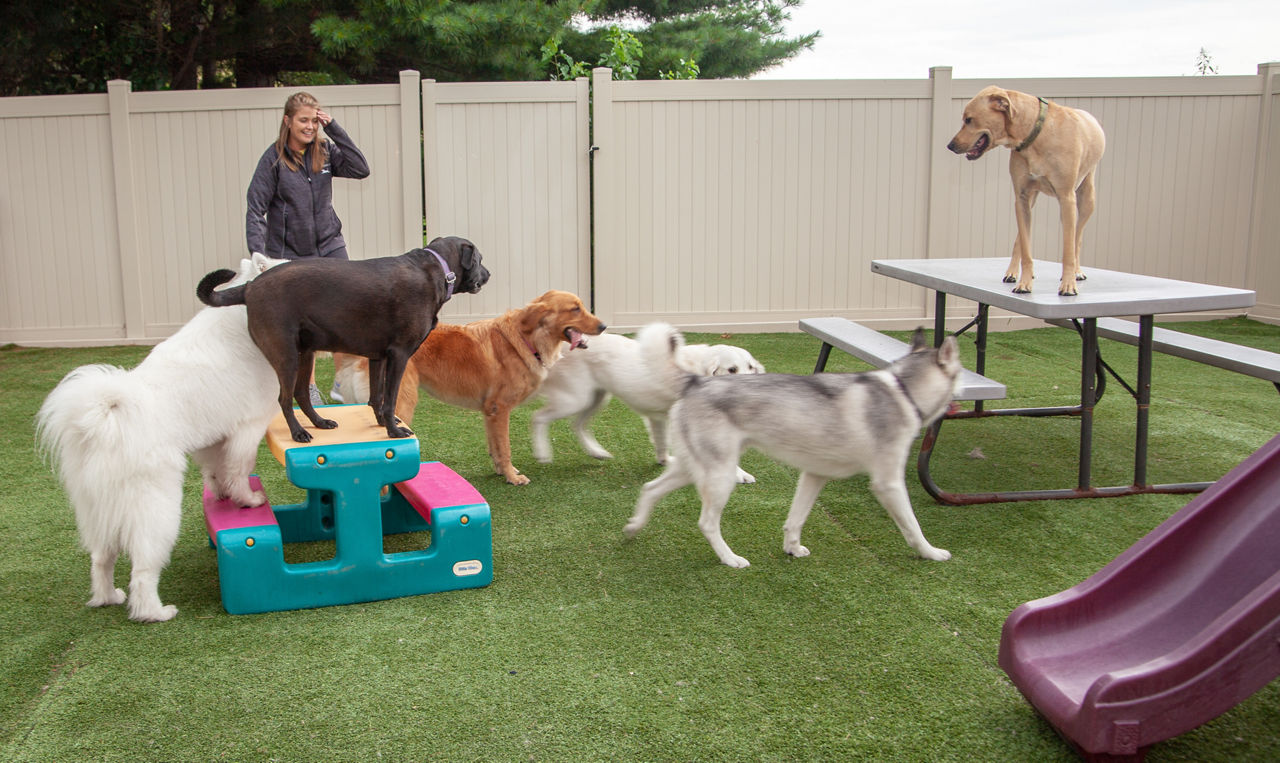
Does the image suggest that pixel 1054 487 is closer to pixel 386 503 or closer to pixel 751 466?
pixel 751 466

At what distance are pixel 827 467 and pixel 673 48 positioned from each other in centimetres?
961

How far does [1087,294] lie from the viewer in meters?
4.39

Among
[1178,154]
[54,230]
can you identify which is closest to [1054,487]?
[1178,154]

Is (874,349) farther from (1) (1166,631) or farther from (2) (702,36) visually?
(2) (702,36)

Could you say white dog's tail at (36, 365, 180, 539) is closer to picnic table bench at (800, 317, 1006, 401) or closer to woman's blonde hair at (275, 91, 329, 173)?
woman's blonde hair at (275, 91, 329, 173)

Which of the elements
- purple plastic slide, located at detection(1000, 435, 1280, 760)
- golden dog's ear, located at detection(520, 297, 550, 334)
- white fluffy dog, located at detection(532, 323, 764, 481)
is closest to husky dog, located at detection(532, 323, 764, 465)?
white fluffy dog, located at detection(532, 323, 764, 481)

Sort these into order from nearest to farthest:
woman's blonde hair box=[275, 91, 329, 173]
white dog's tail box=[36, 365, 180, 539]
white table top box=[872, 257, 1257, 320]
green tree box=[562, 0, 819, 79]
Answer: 1. white dog's tail box=[36, 365, 180, 539]
2. white table top box=[872, 257, 1257, 320]
3. woman's blonde hair box=[275, 91, 329, 173]
4. green tree box=[562, 0, 819, 79]

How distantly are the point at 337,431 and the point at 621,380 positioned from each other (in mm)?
1483

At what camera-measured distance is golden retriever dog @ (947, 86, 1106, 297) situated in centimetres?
448

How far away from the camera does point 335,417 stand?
3.90 m

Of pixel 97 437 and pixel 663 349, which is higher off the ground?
pixel 663 349

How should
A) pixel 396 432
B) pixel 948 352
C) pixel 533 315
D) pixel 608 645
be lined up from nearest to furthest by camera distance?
pixel 608 645, pixel 396 432, pixel 948 352, pixel 533 315

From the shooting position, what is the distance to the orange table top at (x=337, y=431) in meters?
3.47

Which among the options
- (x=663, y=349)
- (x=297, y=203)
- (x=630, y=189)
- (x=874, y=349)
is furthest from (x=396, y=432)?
(x=630, y=189)
